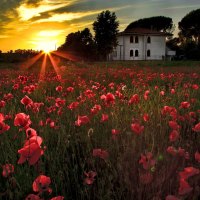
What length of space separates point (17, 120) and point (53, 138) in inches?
50.8

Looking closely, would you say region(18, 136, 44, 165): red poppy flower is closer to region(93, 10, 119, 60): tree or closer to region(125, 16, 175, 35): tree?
region(93, 10, 119, 60): tree

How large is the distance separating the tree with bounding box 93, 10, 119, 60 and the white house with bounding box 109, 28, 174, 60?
903cm

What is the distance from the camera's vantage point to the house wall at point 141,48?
65.6m

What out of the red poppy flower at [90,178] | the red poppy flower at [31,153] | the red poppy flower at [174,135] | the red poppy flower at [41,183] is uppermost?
the red poppy flower at [31,153]

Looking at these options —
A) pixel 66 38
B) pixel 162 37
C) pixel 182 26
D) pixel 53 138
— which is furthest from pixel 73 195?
pixel 182 26

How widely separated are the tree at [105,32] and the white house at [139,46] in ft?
29.6

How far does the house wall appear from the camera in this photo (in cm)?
6556

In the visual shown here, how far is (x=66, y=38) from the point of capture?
55.1 m

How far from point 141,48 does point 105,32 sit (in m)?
12.4

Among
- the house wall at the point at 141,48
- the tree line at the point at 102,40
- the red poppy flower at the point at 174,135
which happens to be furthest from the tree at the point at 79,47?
the red poppy flower at the point at 174,135

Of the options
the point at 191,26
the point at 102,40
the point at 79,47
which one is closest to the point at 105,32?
the point at 102,40

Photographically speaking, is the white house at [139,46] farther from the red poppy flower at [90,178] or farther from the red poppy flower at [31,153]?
the red poppy flower at [31,153]

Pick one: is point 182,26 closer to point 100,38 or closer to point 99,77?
point 100,38

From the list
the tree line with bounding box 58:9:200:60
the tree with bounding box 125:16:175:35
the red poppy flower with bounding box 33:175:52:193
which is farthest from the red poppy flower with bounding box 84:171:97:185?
the tree with bounding box 125:16:175:35
